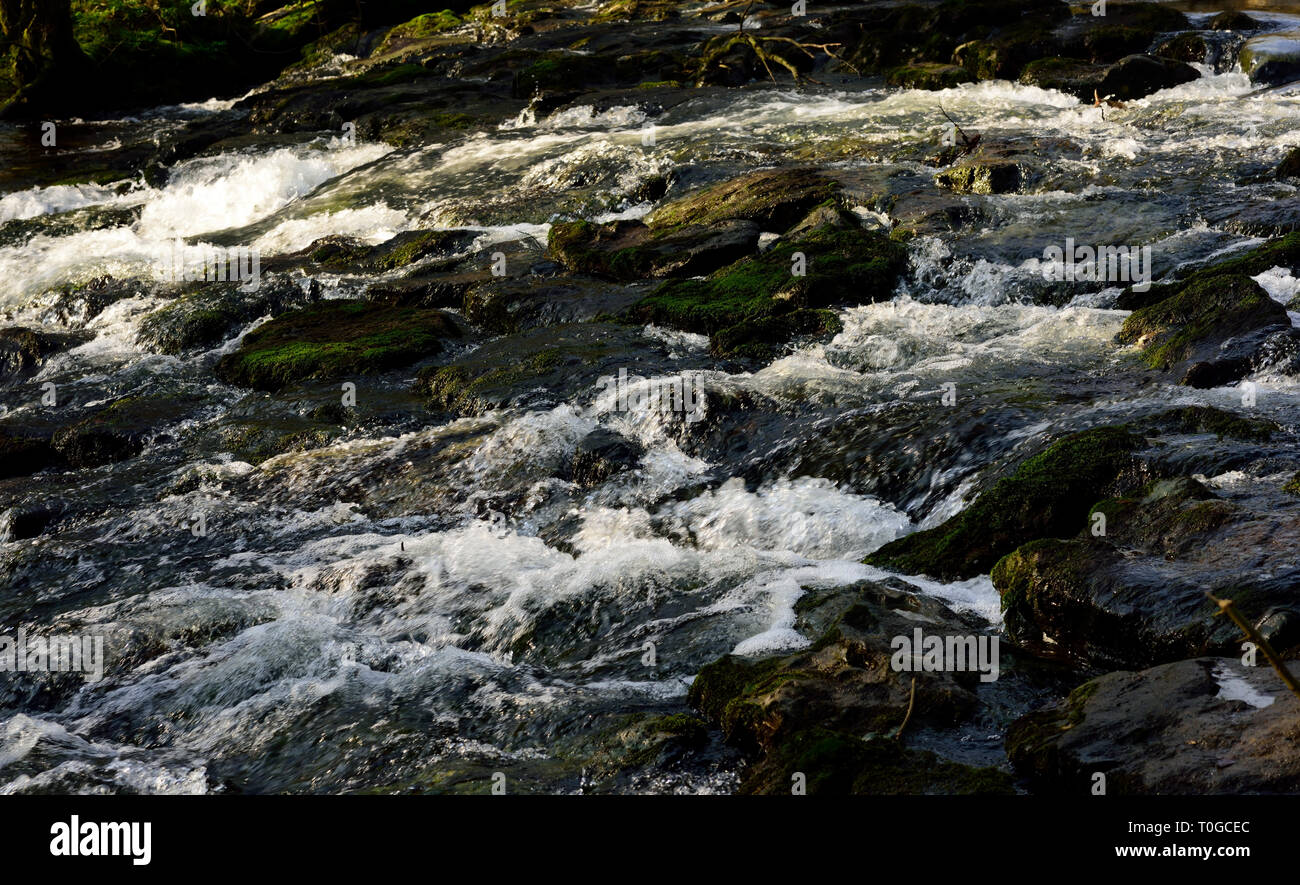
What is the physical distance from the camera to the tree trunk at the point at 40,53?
23938 millimetres

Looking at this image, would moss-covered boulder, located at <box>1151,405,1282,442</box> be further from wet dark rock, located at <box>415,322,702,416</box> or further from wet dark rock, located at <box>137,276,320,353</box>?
wet dark rock, located at <box>137,276,320,353</box>

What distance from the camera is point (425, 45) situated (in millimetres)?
27172

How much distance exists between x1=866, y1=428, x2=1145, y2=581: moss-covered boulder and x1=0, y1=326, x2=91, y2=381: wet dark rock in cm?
984

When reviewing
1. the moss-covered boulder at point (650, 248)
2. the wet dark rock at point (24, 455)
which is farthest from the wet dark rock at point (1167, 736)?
the wet dark rock at point (24, 455)

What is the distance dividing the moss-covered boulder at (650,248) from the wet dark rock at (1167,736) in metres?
7.89

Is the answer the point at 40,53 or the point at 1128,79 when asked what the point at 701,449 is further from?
the point at 40,53

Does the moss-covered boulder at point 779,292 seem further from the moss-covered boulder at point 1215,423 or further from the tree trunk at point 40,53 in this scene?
the tree trunk at point 40,53

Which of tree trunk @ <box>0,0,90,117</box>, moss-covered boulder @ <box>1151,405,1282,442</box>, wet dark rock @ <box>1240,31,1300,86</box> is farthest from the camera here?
tree trunk @ <box>0,0,90,117</box>

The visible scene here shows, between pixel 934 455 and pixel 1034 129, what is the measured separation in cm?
878

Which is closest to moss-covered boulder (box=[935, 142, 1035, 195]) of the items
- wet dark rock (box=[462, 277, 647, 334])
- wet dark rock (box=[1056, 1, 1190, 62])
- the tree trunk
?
wet dark rock (box=[462, 277, 647, 334])

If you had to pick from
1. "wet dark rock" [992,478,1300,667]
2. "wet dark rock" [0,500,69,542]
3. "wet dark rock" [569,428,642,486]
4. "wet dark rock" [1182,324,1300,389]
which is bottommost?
"wet dark rock" [0,500,69,542]

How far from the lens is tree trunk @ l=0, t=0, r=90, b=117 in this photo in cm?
2394

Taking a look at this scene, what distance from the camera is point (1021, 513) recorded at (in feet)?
21.6
